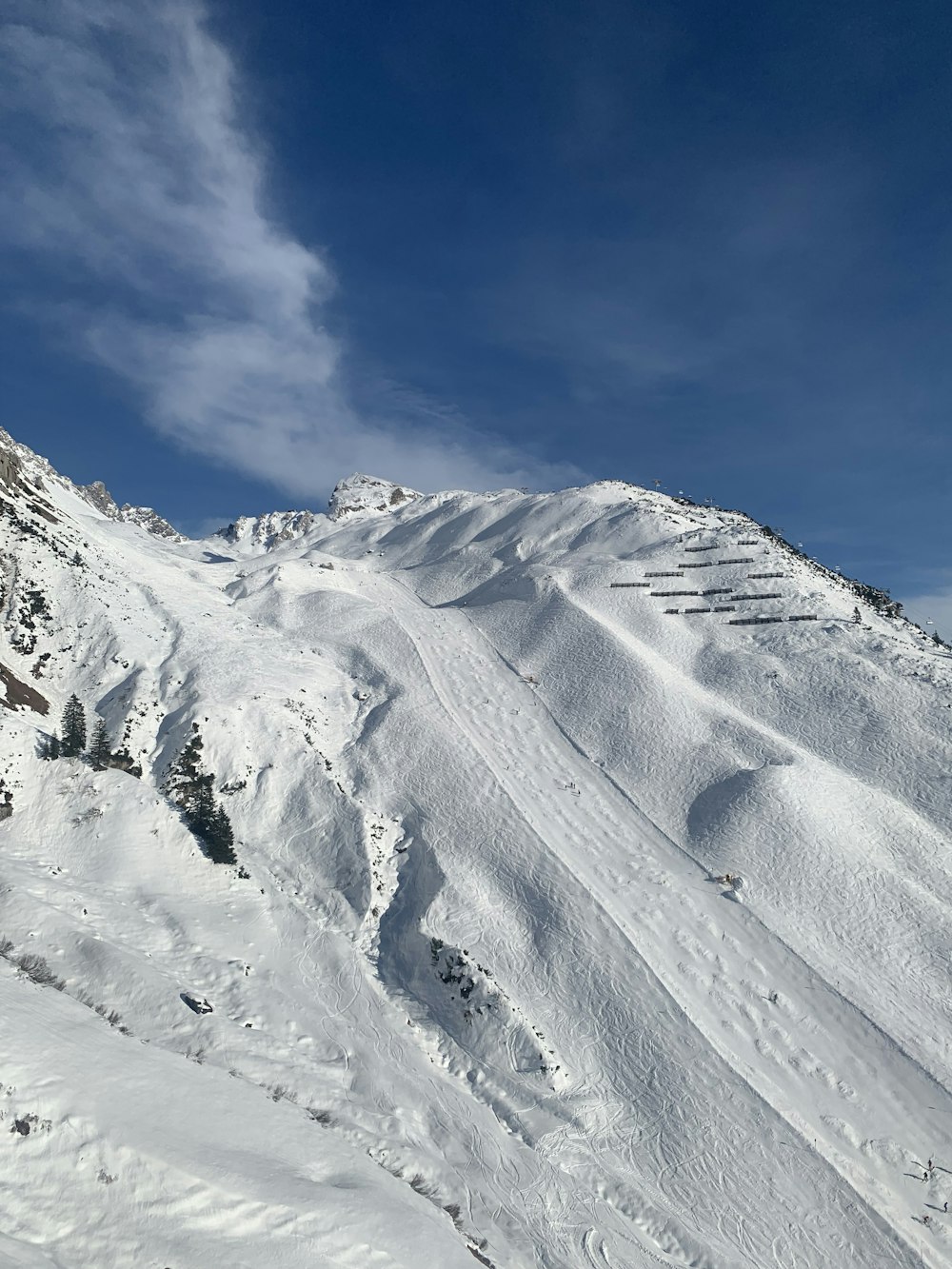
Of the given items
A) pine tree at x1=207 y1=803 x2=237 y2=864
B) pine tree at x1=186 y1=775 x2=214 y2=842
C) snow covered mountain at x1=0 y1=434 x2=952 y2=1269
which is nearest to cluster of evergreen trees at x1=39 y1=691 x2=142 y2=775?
snow covered mountain at x1=0 y1=434 x2=952 y2=1269

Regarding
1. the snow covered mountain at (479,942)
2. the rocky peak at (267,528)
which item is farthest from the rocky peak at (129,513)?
the snow covered mountain at (479,942)

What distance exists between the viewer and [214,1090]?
18797 mm

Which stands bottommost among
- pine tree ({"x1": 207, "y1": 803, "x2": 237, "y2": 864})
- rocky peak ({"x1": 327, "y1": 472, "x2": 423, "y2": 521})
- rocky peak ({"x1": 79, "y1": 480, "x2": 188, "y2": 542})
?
pine tree ({"x1": 207, "y1": 803, "x2": 237, "y2": 864})

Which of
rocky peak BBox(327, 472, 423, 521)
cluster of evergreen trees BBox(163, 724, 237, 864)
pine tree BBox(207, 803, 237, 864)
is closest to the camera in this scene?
pine tree BBox(207, 803, 237, 864)

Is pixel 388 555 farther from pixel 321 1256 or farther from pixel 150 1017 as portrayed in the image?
pixel 321 1256

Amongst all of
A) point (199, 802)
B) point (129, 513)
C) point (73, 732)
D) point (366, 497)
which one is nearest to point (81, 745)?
point (73, 732)

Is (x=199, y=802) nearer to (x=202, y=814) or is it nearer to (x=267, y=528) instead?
(x=202, y=814)

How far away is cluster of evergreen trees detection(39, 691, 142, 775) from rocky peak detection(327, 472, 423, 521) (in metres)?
106

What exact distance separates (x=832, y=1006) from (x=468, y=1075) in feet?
46.3

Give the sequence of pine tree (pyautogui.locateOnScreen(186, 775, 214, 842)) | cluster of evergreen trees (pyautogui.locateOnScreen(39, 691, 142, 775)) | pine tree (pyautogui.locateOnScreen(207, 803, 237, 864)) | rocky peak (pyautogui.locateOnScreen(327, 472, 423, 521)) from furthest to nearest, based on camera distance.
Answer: rocky peak (pyautogui.locateOnScreen(327, 472, 423, 521)) → cluster of evergreen trees (pyautogui.locateOnScreen(39, 691, 142, 775)) → pine tree (pyautogui.locateOnScreen(186, 775, 214, 842)) → pine tree (pyautogui.locateOnScreen(207, 803, 237, 864))

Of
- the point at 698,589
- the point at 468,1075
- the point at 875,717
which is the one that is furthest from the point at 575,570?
the point at 468,1075

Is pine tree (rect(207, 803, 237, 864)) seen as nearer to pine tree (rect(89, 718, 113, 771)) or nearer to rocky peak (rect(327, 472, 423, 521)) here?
pine tree (rect(89, 718, 113, 771))

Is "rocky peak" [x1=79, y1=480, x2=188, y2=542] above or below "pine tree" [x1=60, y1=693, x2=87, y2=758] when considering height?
above

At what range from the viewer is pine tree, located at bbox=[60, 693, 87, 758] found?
33344 millimetres
